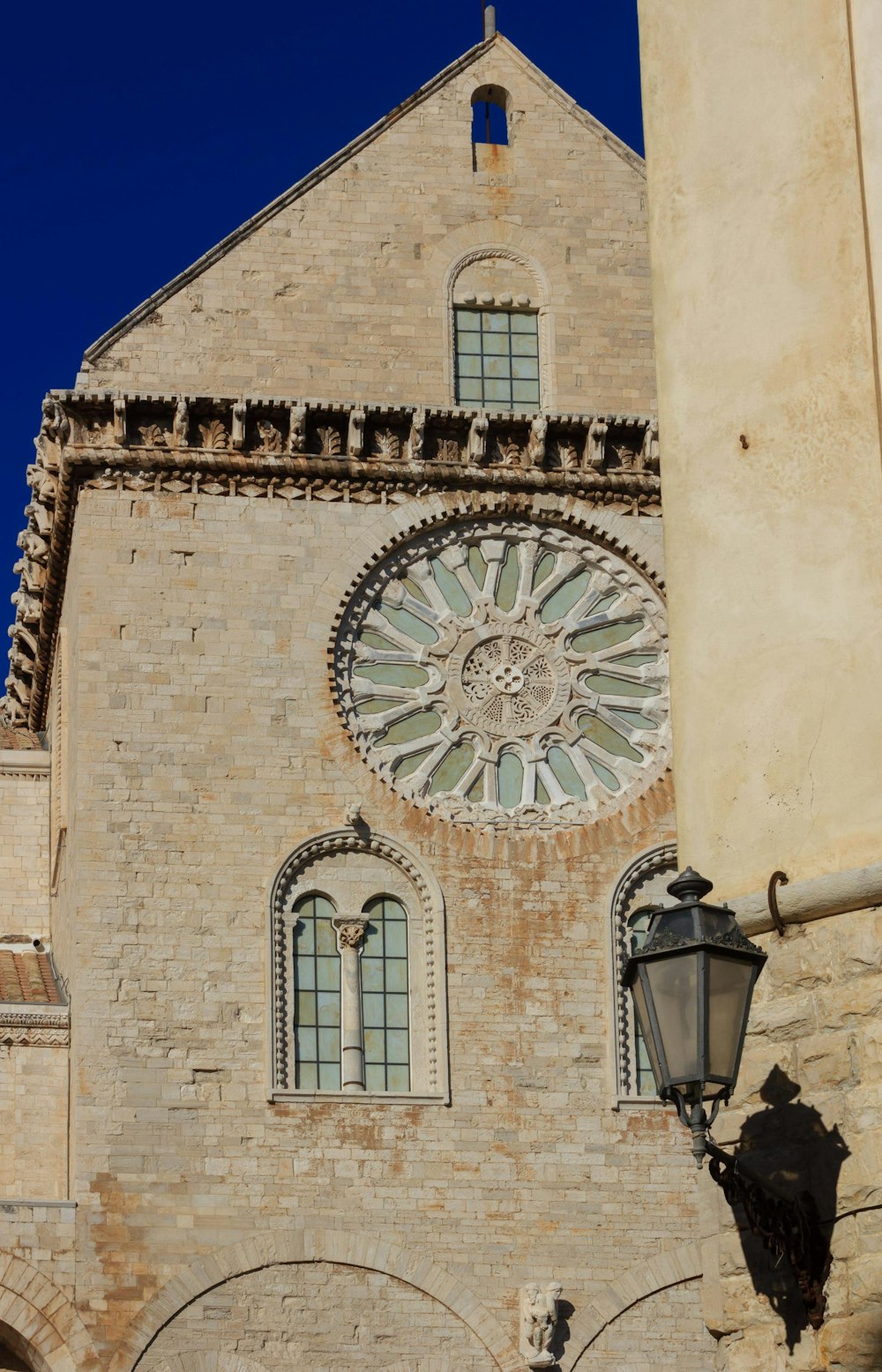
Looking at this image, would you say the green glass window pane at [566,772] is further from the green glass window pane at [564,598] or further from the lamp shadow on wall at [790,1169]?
the lamp shadow on wall at [790,1169]

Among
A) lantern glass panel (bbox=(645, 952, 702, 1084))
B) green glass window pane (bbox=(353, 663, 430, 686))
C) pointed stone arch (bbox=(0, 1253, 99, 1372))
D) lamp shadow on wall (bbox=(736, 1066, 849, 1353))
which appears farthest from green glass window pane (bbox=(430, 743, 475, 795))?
lantern glass panel (bbox=(645, 952, 702, 1084))

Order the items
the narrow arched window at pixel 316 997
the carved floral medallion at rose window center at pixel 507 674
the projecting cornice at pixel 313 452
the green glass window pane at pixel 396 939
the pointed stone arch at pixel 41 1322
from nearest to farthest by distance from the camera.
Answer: the pointed stone arch at pixel 41 1322
the narrow arched window at pixel 316 997
the green glass window pane at pixel 396 939
the carved floral medallion at rose window center at pixel 507 674
the projecting cornice at pixel 313 452

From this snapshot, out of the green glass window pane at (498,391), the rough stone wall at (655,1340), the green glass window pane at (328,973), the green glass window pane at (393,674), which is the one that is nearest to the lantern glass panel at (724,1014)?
the rough stone wall at (655,1340)

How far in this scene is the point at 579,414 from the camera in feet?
87.9

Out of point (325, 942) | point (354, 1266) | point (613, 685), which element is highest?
point (613, 685)

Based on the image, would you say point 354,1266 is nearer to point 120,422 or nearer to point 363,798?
point 363,798

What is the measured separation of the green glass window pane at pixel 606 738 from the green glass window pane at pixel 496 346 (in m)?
3.95

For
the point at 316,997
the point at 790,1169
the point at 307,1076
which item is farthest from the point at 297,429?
the point at 790,1169

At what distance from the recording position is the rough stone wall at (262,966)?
77.4 feet

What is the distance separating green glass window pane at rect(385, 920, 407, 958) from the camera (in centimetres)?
2486

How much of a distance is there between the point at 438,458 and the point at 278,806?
13.3ft

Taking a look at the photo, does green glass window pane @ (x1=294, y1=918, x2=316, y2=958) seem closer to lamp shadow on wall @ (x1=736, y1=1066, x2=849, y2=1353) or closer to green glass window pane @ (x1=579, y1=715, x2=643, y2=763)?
green glass window pane @ (x1=579, y1=715, x2=643, y2=763)

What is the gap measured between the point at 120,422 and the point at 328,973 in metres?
5.75

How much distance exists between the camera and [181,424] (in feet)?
85.3
